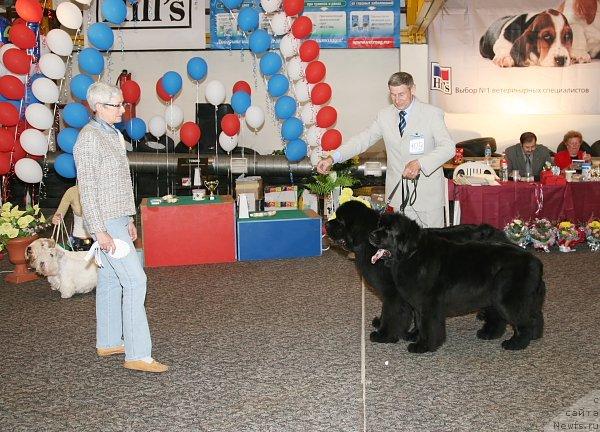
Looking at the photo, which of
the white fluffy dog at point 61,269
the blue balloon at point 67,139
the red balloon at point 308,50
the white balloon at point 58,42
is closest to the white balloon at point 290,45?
the red balloon at point 308,50

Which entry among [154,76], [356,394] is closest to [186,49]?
[154,76]

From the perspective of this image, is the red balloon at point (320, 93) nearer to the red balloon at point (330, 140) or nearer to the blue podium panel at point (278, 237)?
the red balloon at point (330, 140)

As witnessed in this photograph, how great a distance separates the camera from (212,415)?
3006 millimetres

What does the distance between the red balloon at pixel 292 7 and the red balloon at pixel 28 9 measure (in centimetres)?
269

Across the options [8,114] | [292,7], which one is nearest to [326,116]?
[292,7]

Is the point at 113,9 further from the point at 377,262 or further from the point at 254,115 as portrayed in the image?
the point at 377,262

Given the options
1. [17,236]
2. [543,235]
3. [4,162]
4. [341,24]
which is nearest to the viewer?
[17,236]

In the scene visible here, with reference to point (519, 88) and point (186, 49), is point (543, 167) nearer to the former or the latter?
point (519, 88)

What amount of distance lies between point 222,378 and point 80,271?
2.17m

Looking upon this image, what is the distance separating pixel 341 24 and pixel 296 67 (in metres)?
3.65

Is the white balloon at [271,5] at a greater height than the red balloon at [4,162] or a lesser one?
greater

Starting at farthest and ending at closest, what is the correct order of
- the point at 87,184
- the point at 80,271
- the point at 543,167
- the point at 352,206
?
the point at 543,167
the point at 80,271
the point at 352,206
the point at 87,184

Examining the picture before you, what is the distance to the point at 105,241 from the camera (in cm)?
320

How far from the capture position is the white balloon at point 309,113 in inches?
317
